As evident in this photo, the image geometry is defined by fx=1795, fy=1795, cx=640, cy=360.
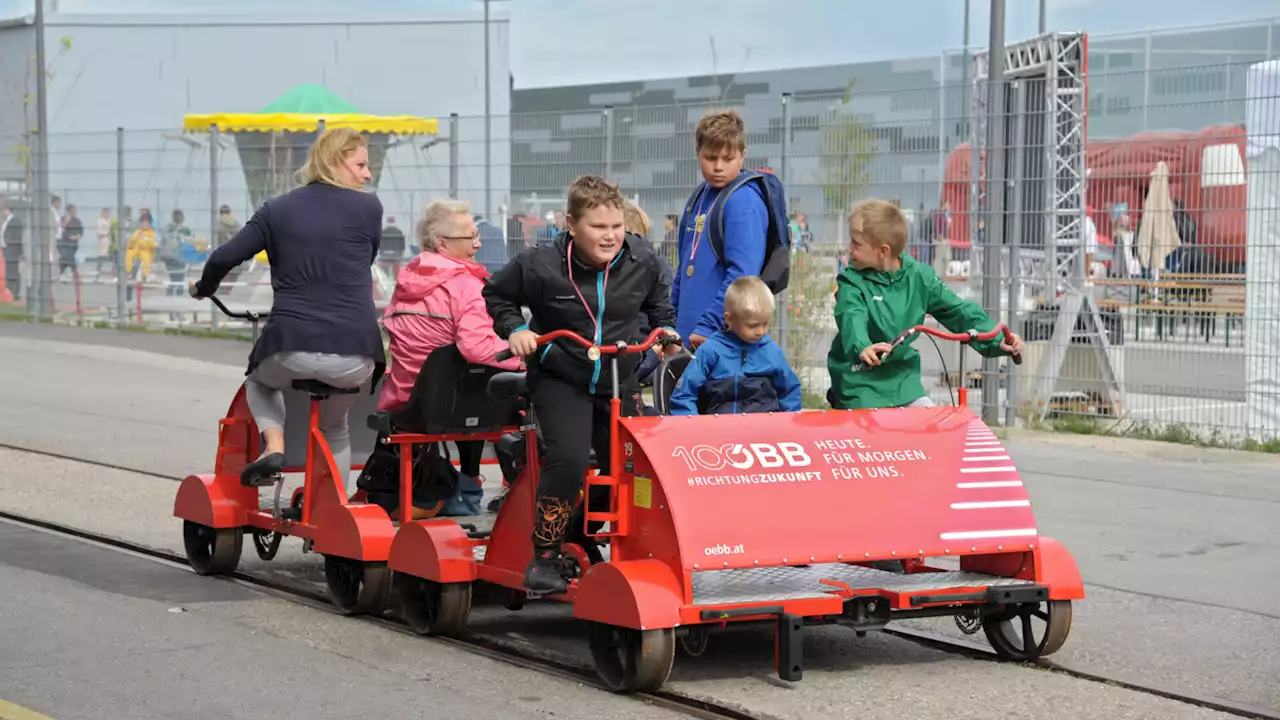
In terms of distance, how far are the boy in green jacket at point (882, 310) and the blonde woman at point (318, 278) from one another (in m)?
2.17

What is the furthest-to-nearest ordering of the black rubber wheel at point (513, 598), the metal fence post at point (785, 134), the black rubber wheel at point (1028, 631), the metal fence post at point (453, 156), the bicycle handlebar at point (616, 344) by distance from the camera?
the metal fence post at point (453, 156)
the metal fence post at point (785, 134)
the black rubber wheel at point (513, 598)
the black rubber wheel at point (1028, 631)
the bicycle handlebar at point (616, 344)

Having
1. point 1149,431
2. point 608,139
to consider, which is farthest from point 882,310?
point 608,139

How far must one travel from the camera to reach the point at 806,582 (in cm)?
662

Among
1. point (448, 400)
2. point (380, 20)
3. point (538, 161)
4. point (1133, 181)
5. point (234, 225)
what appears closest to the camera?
point (448, 400)

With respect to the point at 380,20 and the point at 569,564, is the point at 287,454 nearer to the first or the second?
the point at 569,564

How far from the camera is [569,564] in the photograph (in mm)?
6789

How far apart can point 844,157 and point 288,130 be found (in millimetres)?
13663

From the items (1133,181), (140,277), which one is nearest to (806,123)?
(1133,181)

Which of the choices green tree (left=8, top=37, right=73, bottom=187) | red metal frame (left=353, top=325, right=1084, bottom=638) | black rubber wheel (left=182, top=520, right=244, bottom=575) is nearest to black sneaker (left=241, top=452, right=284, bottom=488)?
black rubber wheel (left=182, top=520, right=244, bottom=575)

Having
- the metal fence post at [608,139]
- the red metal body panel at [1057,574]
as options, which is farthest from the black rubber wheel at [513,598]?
the metal fence post at [608,139]

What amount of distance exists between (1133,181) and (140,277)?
48.9 feet

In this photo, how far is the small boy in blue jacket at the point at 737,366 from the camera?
6918 mm

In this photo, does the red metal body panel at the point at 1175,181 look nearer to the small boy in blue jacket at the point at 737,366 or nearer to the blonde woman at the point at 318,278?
the small boy in blue jacket at the point at 737,366

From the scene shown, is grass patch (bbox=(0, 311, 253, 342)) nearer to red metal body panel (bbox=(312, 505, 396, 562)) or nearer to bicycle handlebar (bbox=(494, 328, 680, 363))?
red metal body panel (bbox=(312, 505, 396, 562))
